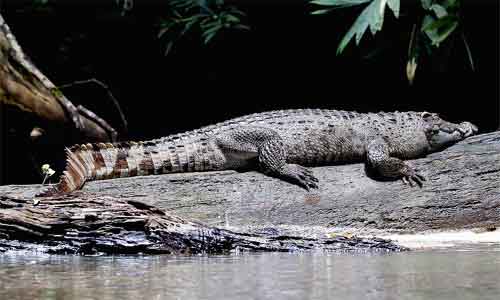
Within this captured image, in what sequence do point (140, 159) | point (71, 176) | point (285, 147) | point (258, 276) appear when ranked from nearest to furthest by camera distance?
point (258, 276), point (71, 176), point (140, 159), point (285, 147)

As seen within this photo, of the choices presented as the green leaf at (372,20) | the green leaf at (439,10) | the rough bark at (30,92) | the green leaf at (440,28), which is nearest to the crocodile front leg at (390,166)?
the green leaf at (372,20)

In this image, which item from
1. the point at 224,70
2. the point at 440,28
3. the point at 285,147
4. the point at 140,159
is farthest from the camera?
the point at 224,70

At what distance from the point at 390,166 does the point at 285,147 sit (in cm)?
86

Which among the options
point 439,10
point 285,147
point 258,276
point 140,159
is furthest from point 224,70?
point 258,276

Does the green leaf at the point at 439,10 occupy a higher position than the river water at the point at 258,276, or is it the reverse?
the green leaf at the point at 439,10

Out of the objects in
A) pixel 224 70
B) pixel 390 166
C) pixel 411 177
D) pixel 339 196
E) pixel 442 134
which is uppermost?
pixel 224 70

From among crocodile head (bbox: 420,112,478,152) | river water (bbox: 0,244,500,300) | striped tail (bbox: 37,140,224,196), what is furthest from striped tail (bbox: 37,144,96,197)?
crocodile head (bbox: 420,112,478,152)

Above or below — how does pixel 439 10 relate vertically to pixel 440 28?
above

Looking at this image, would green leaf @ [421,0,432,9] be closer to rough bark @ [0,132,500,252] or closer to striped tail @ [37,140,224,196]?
rough bark @ [0,132,500,252]

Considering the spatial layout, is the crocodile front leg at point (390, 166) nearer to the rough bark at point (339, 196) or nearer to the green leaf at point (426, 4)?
the rough bark at point (339, 196)

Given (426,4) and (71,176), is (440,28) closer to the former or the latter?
(426,4)

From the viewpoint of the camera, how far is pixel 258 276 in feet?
8.45

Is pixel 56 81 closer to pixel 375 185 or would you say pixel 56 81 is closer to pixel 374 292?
pixel 375 185

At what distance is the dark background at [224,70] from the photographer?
8.59 meters
